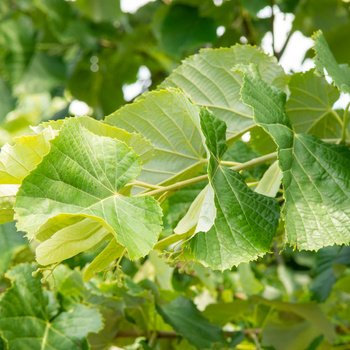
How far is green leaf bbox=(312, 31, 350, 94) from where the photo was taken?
47 centimetres

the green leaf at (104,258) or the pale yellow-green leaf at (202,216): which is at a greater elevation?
the pale yellow-green leaf at (202,216)

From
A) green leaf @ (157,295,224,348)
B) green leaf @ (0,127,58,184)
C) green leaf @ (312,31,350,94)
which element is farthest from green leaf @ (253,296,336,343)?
green leaf @ (0,127,58,184)

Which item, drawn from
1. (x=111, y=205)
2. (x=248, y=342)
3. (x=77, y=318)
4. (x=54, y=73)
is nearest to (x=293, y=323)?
(x=248, y=342)

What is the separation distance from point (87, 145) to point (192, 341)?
15.8 inches

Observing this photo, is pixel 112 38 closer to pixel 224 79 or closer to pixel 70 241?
pixel 224 79

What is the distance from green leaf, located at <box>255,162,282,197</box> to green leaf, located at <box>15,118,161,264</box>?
16 centimetres

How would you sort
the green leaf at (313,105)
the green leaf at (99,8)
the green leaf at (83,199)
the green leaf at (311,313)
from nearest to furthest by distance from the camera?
1. the green leaf at (83,199)
2. the green leaf at (313,105)
3. the green leaf at (311,313)
4. the green leaf at (99,8)

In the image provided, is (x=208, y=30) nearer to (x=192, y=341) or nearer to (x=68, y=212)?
(x=192, y=341)

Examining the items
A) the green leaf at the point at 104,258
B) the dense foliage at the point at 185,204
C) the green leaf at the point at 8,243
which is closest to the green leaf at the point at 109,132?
the dense foliage at the point at 185,204

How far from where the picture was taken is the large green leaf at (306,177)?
430 millimetres

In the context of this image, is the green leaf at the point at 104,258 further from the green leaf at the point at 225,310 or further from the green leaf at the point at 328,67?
the green leaf at the point at 225,310

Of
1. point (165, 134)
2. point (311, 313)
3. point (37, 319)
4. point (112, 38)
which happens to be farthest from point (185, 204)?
point (112, 38)

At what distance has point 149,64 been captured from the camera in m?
1.82

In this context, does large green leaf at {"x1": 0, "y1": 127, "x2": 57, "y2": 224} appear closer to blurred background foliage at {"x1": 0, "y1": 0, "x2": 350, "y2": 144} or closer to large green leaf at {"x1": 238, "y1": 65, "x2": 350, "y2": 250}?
large green leaf at {"x1": 238, "y1": 65, "x2": 350, "y2": 250}
